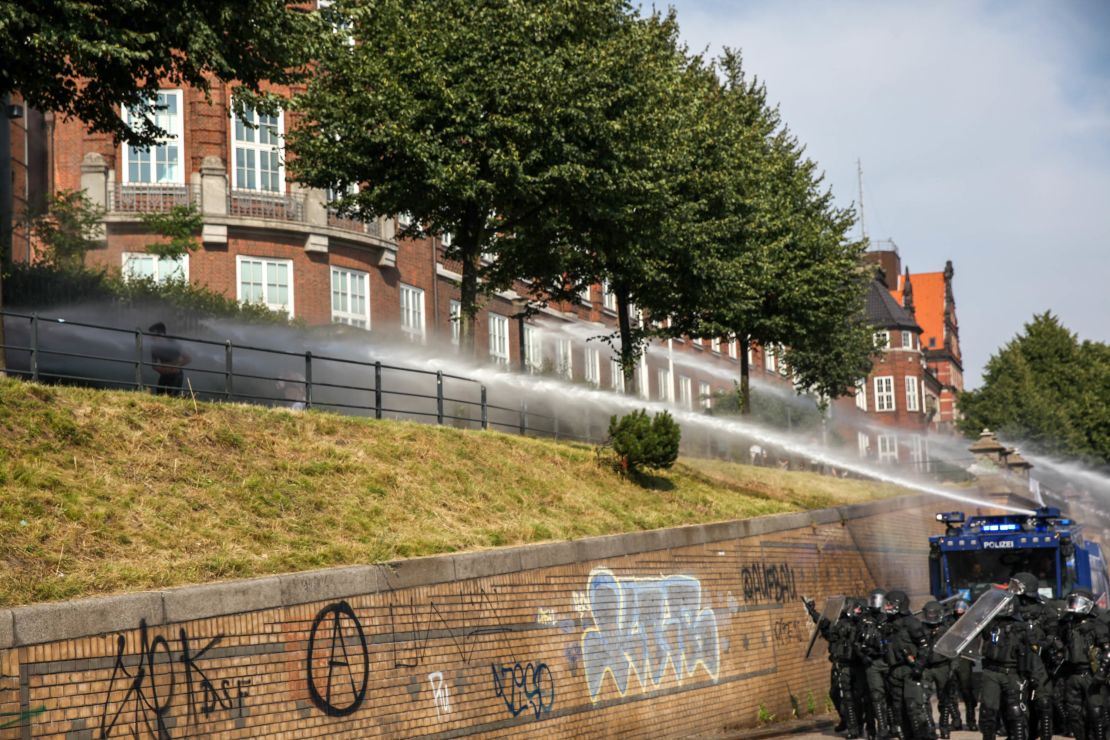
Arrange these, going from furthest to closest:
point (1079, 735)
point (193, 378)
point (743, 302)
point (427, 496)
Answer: point (743, 302) < point (193, 378) < point (427, 496) < point (1079, 735)

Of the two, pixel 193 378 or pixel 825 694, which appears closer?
pixel 825 694

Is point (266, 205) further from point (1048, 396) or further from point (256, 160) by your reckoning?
point (1048, 396)

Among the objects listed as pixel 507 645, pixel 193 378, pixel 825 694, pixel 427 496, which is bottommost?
pixel 825 694

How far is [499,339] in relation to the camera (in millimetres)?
45719

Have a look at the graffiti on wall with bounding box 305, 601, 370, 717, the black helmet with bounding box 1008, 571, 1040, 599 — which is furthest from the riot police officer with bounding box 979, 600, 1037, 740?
the graffiti on wall with bounding box 305, 601, 370, 717

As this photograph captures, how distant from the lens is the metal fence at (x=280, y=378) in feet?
77.3

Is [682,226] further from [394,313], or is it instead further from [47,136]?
[47,136]

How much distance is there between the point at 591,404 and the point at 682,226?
12828mm

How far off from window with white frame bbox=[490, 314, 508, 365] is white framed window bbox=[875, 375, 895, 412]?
65296 mm

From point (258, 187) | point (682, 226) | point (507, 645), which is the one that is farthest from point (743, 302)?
point (507, 645)

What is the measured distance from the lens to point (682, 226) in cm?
3084

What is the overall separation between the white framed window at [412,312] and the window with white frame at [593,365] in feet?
44.6

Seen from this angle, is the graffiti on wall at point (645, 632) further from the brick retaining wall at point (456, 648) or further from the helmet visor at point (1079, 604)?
the helmet visor at point (1079, 604)

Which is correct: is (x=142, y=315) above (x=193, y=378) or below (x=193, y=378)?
above
